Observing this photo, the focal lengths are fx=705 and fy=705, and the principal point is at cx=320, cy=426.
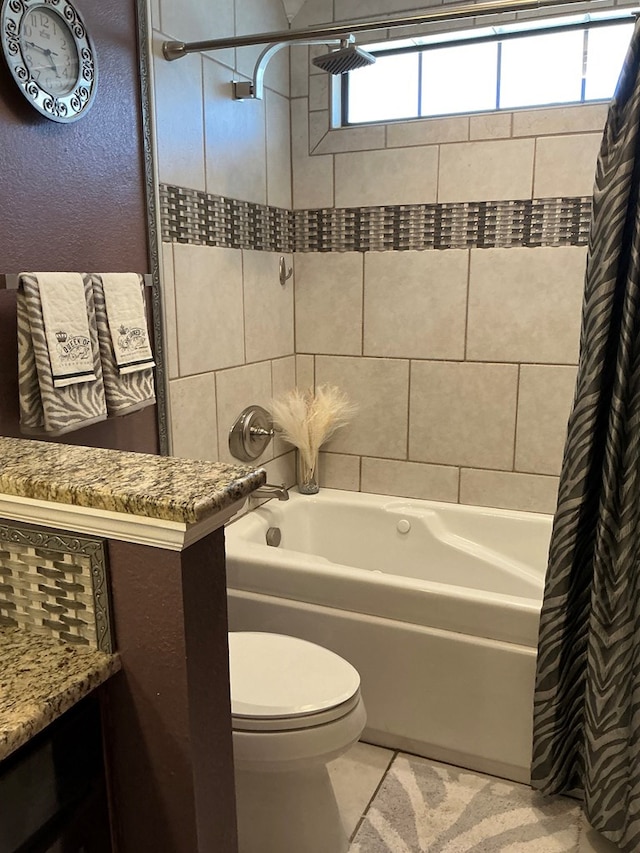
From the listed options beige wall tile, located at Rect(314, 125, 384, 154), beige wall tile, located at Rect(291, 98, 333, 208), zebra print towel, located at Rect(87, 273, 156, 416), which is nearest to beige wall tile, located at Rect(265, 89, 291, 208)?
beige wall tile, located at Rect(291, 98, 333, 208)

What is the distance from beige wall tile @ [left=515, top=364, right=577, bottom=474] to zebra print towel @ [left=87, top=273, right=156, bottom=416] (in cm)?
145

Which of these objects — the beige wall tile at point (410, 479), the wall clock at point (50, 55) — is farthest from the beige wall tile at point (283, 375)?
the wall clock at point (50, 55)

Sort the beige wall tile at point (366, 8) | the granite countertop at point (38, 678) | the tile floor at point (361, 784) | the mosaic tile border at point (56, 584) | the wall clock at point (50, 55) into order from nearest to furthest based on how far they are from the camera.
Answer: the granite countertop at point (38, 678)
the mosaic tile border at point (56, 584)
the wall clock at point (50, 55)
the tile floor at point (361, 784)
the beige wall tile at point (366, 8)

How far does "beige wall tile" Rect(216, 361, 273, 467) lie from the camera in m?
2.39

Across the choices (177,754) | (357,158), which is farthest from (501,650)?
(357,158)

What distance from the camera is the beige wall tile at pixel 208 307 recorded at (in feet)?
7.02

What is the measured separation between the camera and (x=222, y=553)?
0.99 m

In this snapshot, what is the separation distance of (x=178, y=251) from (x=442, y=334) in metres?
1.06

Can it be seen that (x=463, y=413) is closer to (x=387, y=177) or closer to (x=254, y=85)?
(x=387, y=177)

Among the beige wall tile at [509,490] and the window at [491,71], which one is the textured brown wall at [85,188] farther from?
the beige wall tile at [509,490]

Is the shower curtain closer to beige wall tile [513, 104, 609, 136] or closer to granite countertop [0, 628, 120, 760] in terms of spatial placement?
beige wall tile [513, 104, 609, 136]

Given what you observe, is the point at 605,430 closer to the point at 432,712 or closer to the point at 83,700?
the point at 432,712

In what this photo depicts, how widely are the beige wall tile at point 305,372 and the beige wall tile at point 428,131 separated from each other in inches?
34.3

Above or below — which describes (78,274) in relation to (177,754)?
above
